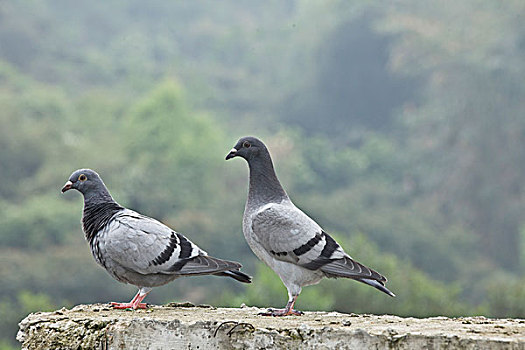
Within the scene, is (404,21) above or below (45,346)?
above

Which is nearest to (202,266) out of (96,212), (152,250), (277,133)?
(152,250)

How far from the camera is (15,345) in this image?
23016mm

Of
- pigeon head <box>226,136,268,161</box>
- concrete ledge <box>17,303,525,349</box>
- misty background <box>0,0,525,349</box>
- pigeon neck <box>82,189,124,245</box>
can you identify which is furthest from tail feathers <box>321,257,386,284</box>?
misty background <box>0,0,525,349</box>

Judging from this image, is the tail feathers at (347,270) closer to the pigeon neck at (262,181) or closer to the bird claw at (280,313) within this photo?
the bird claw at (280,313)

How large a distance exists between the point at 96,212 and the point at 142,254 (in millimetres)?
561

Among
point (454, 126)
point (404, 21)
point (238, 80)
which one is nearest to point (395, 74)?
point (404, 21)

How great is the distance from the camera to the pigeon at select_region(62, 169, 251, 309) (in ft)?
15.7

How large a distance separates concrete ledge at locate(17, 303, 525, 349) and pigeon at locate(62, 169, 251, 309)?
1.01 ft

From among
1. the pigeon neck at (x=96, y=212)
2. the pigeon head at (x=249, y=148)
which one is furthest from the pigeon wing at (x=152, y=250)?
the pigeon head at (x=249, y=148)

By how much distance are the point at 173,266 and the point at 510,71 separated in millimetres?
33114

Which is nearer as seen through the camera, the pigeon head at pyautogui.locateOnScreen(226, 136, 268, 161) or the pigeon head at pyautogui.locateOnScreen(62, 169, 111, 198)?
the pigeon head at pyautogui.locateOnScreen(226, 136, 268, 161)

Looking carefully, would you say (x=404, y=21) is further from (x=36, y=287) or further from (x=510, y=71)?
(x=36, y=287)

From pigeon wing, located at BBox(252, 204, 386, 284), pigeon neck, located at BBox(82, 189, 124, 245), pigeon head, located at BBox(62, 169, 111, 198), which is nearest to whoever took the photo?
pigeon wing, located at BBox(252, 204, 386, 284)

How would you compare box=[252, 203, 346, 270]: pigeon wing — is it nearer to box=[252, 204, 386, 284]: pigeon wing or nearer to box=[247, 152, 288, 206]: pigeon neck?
box=[252, 204, 386, 284]: pigeon wing
